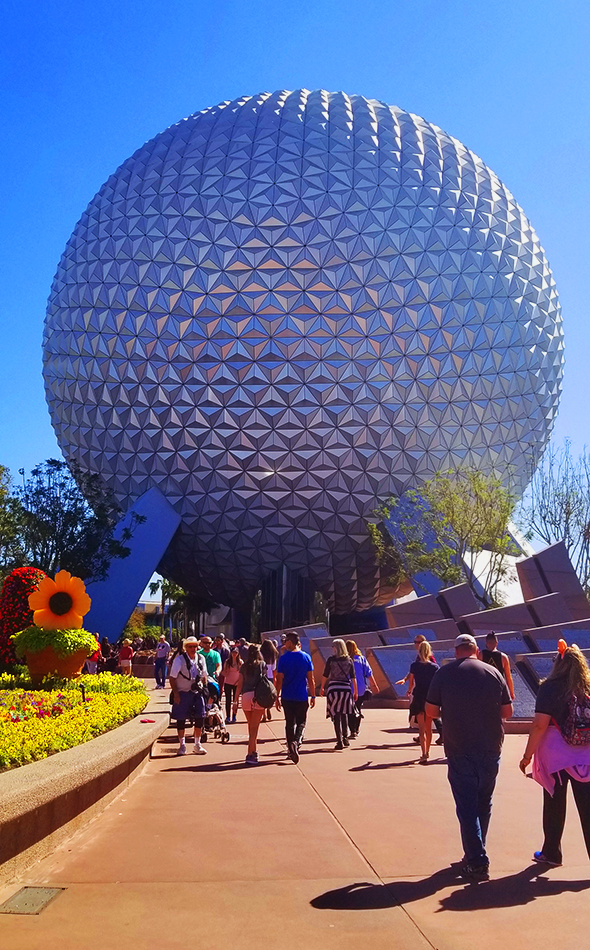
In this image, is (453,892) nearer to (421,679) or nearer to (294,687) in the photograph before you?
(294,687)

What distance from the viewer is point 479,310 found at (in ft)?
114

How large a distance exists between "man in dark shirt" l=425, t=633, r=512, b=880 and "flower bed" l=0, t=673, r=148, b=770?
3253mm

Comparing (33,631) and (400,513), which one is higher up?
(400,513)

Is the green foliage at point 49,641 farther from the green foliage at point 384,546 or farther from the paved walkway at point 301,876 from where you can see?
the green foliage at point 384,546

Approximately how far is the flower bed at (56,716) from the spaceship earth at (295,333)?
2066 centimetres

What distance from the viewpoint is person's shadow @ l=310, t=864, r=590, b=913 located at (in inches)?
192

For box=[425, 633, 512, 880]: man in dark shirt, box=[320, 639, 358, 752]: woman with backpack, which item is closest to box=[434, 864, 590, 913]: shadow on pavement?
box=[425, 633, 512, 880]: man in dark shirt

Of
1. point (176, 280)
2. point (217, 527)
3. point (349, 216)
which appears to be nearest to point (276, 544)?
point (217, 527)

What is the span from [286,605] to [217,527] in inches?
183

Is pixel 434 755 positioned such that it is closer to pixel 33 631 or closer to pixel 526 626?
pixel 33 631

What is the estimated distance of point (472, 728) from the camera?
617cm

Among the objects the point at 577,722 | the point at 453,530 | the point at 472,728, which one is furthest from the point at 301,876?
the point at 453,530

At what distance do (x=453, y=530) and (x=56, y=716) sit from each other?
2442 cm

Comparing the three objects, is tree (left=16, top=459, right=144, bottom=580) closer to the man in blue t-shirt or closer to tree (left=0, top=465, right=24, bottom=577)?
tree (left=0, top=465, right=24, bottom=577)
